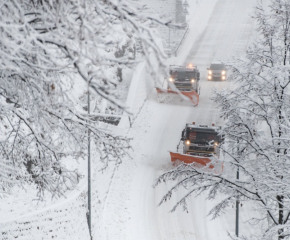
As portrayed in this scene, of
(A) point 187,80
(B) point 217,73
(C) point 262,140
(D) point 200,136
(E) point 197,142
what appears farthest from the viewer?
(B) point 217,73

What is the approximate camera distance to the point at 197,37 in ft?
142

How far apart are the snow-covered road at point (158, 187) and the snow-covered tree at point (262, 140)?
254 inches

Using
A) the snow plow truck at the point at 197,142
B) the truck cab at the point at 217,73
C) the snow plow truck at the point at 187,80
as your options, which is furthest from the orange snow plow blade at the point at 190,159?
the truck cab at the point at 217,73

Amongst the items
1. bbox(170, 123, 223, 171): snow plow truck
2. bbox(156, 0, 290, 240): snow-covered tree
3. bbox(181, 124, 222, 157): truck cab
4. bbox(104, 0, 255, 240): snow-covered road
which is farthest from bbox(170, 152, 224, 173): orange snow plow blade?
bbox(156, 0, 290, 240): snow-covered tree

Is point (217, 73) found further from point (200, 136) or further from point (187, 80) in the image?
point (200, 136)

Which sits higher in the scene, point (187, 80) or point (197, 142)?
point (187, 80)

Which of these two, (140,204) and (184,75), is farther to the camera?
(184,75)

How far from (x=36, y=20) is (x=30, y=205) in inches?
447

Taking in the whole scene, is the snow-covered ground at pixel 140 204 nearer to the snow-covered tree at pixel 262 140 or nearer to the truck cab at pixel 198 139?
the truck cab at pixel 198 139

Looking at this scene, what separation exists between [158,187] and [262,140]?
979 cm

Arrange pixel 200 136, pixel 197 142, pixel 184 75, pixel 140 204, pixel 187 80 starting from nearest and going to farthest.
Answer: pixel 140 204 < pixel 197 142 < pixel 200 136 < pixel 187 80 < pixel 184 75

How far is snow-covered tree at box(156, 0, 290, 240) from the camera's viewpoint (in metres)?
10.4

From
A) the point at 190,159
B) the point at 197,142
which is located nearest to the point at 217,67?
the point at 197,142

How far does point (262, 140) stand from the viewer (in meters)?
11.7
